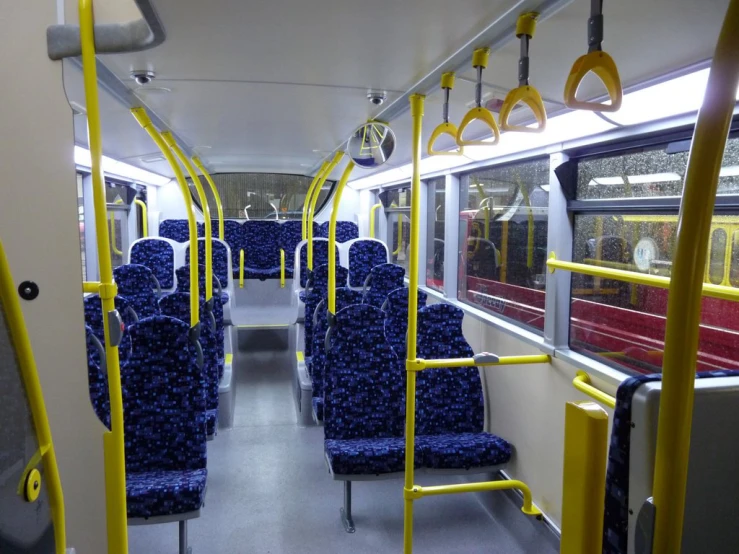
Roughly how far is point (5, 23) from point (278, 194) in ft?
28.9

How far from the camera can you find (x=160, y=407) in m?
3.09

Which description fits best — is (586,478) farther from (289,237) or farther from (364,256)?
(289,237)

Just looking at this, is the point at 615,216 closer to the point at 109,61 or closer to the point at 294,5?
the point at 294,5

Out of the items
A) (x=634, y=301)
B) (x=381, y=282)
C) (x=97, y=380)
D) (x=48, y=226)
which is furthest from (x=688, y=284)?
(x=381, y=282)

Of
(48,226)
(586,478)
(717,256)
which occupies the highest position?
(48,226)

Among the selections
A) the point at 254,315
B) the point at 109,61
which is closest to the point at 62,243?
the point at 109,61

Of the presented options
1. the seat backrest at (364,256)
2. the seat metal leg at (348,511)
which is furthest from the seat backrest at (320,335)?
the seat backrest at (364,256)

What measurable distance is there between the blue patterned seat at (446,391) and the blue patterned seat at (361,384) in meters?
0.17

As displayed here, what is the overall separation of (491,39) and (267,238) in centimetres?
859

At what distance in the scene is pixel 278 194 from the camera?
10203mm

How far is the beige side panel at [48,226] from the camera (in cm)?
149

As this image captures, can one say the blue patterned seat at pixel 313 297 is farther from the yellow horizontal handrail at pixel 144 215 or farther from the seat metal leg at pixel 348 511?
the yellow horizontal handrail at pixel 144 215

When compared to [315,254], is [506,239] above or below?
above

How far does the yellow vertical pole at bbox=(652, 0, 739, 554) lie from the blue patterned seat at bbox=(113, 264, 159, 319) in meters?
5.13
